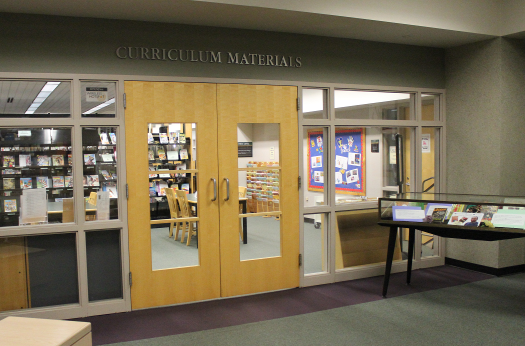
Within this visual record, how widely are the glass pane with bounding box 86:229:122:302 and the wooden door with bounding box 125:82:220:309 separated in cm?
16

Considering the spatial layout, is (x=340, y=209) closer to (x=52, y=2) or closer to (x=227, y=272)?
(x=227, y=272)

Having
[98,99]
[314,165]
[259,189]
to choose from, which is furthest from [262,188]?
[98,99]

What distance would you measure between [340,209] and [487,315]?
1.70 metres

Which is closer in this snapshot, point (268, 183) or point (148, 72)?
point (148, 72)

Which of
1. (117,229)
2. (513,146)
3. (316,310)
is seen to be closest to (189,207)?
(117,229)

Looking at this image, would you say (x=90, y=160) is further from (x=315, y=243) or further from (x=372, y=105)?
(x=372, y=105)

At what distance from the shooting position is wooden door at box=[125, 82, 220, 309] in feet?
12.7

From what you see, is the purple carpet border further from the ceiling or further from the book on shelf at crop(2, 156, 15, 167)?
the ceiling

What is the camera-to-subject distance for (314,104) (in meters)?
4.56

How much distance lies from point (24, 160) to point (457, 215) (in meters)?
3.82

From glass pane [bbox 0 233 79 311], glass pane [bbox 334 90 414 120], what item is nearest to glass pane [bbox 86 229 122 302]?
glass pane [bbox 0 233 79 311]

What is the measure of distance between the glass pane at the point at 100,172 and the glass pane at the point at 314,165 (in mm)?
1909

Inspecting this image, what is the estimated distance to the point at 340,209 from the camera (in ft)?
15.4

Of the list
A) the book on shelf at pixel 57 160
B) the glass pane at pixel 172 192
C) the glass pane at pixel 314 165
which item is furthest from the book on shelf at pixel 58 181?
the glass pane at pixel 314 165
